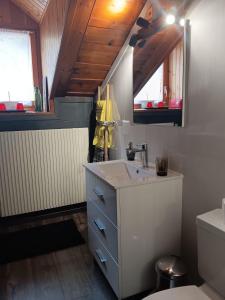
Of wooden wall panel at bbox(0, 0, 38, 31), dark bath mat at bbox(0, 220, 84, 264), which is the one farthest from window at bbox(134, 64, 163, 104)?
wooden wall panel at bbox(0, 0, 38, 31)

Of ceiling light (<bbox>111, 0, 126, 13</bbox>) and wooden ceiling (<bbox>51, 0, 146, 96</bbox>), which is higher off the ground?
ceiling light (<bbox>111, 0, 126, 13</bbox>)

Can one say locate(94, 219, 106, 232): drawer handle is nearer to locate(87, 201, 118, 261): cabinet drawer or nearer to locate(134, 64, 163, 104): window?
locate(87, 201, 118, 261): cabinet drawer

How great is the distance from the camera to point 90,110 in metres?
2.95

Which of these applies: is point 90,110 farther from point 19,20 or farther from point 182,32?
point 182,32

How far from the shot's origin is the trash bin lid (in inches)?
54.3

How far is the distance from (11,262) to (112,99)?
→ 1.78 m

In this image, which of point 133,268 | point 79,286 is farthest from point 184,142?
point 79,286

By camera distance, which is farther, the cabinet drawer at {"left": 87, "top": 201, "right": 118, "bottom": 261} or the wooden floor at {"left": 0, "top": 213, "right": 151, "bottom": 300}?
the wooden floor at {"left": 0, "top": 213, "right": 151, "bottom": 300}

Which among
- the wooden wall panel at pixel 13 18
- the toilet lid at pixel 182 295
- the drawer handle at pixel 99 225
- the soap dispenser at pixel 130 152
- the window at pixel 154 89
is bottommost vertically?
the toilet lid at pixel 182 295

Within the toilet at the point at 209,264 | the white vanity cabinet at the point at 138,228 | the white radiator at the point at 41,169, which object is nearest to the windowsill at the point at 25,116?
the white radiator at the point at 41,169

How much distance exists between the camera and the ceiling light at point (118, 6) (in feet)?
5.63

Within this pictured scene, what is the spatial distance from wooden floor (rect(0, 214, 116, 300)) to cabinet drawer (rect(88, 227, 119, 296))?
144 mm

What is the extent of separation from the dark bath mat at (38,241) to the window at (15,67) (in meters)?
1.51

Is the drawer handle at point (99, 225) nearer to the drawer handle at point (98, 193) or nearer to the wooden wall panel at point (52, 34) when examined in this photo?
the drawer handle at point (98, 193)
